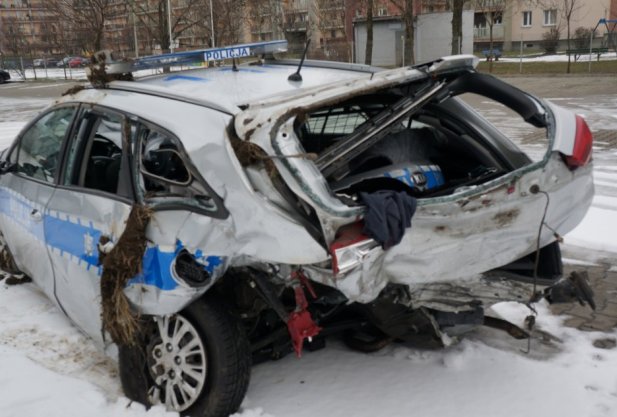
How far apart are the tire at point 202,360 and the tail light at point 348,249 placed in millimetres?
729

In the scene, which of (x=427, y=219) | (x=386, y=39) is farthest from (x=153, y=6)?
(x=427, y=219)

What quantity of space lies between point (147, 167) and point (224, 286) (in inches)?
31.0

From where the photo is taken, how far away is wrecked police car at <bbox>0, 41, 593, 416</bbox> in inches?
113

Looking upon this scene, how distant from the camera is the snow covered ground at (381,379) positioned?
3.42 m

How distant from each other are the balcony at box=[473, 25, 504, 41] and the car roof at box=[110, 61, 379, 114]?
53.1 m

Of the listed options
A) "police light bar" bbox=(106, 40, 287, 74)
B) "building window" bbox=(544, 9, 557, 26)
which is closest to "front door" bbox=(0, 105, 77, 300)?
"police light bar" bbox=(106, 40, 287, 74)

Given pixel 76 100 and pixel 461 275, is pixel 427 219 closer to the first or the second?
pixel 461 275

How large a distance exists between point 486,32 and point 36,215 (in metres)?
55.5

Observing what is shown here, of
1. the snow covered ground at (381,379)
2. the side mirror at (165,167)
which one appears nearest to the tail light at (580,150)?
the snow covered ground at (381,379)

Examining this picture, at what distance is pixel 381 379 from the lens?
3746mm

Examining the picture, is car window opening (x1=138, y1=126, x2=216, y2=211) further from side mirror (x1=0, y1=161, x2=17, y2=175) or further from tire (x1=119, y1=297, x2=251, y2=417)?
side mirror (x1=0, y1=161, x2=17, y2=175)

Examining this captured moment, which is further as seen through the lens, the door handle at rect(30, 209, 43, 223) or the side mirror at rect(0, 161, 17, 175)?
the side mirror at rect(0, 161, 17, 175)

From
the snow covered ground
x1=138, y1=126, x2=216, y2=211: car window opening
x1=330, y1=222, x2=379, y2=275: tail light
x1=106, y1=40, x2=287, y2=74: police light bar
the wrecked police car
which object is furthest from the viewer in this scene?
x1=106, y1=40, x2=287, y2=74: police light bar

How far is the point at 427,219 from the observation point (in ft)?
9.59
